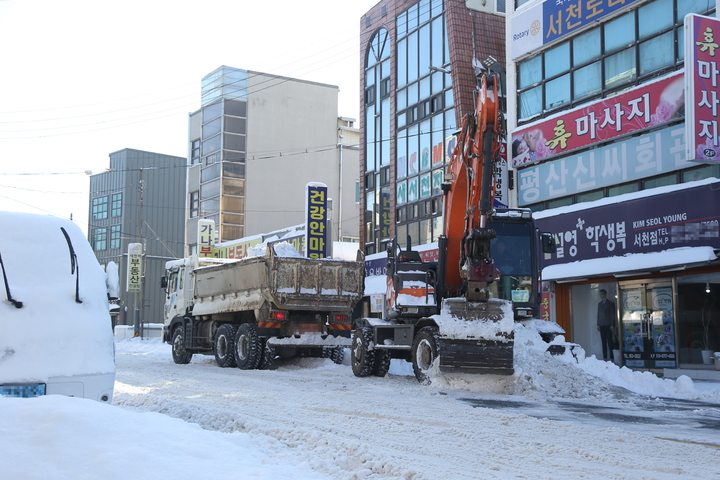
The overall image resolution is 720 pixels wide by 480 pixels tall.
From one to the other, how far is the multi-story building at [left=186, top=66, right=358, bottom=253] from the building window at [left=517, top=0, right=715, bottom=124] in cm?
2727

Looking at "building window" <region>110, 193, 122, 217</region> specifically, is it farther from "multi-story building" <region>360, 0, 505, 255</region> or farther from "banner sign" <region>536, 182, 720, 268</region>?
"banner sign" <region>536, 182, 720, 268</region>

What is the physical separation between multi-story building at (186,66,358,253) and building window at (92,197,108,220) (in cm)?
1302

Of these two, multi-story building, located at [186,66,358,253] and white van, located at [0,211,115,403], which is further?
multi-story building, located at [186,66,358,253]

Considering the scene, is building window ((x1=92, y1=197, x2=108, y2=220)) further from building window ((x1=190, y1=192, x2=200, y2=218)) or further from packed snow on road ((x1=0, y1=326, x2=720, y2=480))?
packed snow on road ((x1=0, y1=326, x2=720, y2=480))

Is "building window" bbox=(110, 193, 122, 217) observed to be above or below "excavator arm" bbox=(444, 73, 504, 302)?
above

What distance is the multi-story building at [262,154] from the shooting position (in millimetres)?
48125

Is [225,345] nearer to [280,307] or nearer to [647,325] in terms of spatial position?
[280,307]

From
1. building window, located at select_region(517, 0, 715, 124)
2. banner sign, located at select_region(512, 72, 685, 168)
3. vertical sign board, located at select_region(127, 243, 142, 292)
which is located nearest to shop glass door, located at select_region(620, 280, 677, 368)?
banner sign, located at select_region(512, 72, 685, 168)

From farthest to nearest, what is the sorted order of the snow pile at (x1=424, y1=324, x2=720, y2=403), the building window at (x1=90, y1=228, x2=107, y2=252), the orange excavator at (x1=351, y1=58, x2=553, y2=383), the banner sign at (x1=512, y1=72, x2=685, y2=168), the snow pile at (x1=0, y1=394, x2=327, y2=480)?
the building window at (x1=90, y1=228, x2=107, y2=252), the banner sign at (x1=512, y1=72, x2=685, y2=168), the orange excavator at (x1=351, y1=58, x2=553, y2=383), the snow pile at (x1=424, y1=324, x2=720, y2=403), the snow pile at (x1=0, y1=394, x2=327, y2=480)

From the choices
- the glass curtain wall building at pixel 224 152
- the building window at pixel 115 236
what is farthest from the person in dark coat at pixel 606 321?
the building window at pixel 115 236

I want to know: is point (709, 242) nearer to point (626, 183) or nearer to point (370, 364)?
point (626, 183)

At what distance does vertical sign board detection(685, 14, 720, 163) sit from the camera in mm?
15344

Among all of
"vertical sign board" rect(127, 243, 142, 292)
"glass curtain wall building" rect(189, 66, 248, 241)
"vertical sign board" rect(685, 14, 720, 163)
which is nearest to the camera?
"vertical sign board" rect(685, 14, 720, 163)

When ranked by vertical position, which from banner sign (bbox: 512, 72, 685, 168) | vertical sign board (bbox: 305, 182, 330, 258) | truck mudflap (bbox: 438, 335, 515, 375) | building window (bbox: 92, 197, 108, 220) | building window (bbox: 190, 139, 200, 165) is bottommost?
truck mudflap (bbox: 438, 335, 515, 375)
